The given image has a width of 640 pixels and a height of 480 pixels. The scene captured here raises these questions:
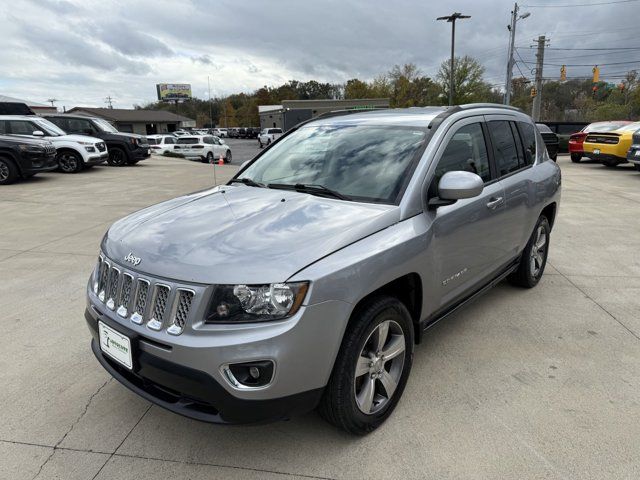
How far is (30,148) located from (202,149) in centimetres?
1435

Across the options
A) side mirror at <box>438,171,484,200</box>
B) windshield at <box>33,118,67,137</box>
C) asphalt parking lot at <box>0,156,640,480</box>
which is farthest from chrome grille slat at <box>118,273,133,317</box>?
windshield at <box>33,118,67,137</box>

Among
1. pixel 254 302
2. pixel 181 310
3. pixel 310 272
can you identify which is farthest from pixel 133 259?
pixel 310 272

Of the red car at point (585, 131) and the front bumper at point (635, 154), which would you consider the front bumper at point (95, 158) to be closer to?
the front bumper at point (635, 154)

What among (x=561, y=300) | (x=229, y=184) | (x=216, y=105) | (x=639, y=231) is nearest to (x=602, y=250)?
(x=639, y=231)

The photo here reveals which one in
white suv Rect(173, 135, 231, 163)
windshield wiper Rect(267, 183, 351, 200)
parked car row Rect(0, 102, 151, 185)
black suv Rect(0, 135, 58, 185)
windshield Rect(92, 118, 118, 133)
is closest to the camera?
windshield wiper Rect(267, 183, 351, 200)

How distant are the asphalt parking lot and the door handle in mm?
1054

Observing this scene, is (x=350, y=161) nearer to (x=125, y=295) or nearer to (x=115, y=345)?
(x=125, y=295)

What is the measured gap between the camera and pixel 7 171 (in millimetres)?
11914

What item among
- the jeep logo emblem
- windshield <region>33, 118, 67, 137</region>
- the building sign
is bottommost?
the jeep logo emblem

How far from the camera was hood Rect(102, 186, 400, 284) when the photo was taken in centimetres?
210

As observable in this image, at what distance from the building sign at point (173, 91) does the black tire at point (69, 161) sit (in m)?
115

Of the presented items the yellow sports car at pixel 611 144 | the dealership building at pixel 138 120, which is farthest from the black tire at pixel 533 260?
the dealership building at pixel 138 120

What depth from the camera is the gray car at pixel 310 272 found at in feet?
6.72

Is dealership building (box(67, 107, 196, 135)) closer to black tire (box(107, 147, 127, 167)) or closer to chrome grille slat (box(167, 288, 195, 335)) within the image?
black tire (box(107, 147, 127, 167))
